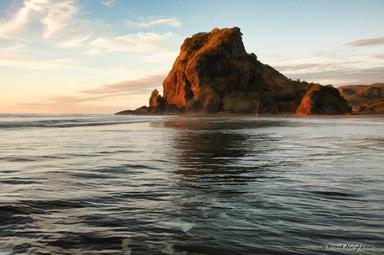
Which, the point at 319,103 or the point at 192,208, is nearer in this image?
the point at 192,208

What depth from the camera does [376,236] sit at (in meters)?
6.62

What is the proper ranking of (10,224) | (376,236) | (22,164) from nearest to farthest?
(376,236), (10,224), (22,164)

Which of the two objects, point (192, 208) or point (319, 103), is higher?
point (319, 103)

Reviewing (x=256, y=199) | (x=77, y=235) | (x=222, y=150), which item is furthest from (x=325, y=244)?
(x=222, y=150)

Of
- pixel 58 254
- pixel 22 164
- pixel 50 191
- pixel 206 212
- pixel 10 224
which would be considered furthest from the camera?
pixel 22 164

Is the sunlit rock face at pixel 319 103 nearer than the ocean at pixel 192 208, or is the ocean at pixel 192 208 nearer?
the ocean at pixel 192 208

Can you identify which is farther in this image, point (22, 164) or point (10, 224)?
point (22, 164)

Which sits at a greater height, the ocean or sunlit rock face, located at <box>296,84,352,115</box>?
sunlit rock face, located at <box>296,84,352,115</box>

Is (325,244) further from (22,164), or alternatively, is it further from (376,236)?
(22,164)

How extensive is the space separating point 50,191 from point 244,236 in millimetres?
6263

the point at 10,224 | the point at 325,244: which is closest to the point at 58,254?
the point at 10,224

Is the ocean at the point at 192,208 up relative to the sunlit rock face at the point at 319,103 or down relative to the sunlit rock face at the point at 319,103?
down

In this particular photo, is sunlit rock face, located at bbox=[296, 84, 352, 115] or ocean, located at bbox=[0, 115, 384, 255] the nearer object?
ocean, located at bbox=[0, 115, 384, 255]

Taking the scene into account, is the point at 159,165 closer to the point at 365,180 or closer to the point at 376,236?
the point at 365,180
